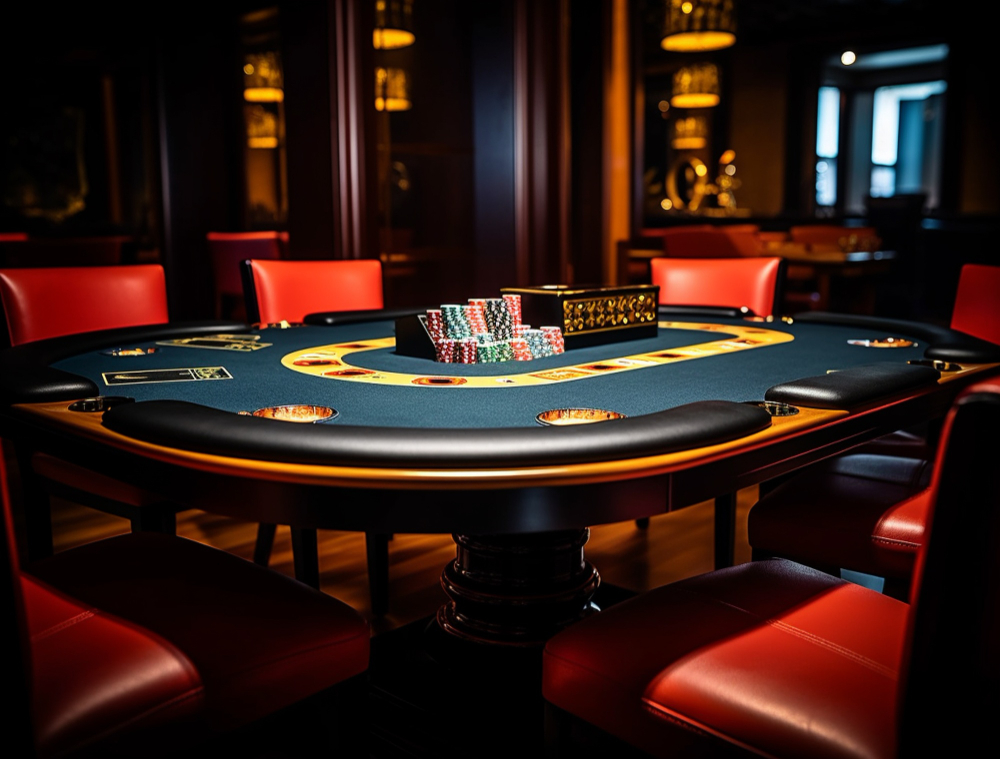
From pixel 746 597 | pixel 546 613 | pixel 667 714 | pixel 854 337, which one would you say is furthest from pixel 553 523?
pixel 854 337

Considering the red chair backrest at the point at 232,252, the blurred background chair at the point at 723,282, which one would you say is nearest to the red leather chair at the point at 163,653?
the blurred background chair at the point at 723,282

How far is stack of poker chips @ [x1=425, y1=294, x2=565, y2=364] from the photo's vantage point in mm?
1773

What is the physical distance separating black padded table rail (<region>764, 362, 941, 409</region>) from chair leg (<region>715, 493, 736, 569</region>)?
84 cm

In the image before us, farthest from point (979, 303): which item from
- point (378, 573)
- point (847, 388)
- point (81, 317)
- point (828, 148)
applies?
point (828, 148)

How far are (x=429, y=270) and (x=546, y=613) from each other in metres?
3.71

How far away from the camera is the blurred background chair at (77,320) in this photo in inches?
75.4

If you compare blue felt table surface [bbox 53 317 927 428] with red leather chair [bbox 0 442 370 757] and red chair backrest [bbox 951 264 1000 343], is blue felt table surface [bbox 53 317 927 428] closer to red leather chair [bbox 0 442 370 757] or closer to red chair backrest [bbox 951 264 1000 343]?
red leather chair [bbox 0 442 370 757]

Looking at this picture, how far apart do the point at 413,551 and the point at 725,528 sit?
39.4 inches

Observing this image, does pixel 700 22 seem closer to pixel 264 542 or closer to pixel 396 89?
pixel 396 89

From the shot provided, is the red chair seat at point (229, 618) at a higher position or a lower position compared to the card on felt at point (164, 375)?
lower

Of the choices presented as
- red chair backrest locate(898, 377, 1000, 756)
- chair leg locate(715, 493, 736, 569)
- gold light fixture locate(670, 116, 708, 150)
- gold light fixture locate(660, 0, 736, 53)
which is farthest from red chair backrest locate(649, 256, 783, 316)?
gold light fixture locate(670, 116, 708, 150)

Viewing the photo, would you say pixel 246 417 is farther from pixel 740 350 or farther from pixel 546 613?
pixel 740 350

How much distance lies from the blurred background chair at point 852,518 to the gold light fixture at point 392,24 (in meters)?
3.82

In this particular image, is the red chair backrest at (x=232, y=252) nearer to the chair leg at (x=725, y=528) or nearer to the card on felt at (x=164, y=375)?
the chair leg at (x=725, y=528)
